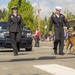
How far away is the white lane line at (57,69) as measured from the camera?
820 centimetres

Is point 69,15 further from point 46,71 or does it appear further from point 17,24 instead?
point 46,71

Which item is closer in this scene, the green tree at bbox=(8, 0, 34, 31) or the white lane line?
the white lane line

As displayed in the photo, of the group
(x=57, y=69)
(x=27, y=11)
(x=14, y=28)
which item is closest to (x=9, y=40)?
(x=14, y=28)

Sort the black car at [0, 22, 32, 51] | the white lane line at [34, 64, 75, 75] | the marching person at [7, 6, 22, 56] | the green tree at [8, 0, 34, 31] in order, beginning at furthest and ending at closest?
the green tree at [8, 0, 34, 31] → the black car at [0, 22, 32, 51] → the marching person at [7, 6, 22, 56] → the white lane line at [34, 64, 75, 75]

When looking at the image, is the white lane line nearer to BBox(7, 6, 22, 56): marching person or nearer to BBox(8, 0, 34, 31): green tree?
BBox(7, 6, 22, 56): marching person

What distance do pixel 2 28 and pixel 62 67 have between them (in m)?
8.74

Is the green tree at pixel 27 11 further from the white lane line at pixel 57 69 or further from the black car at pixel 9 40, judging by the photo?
the white lane line at pixel 57 69

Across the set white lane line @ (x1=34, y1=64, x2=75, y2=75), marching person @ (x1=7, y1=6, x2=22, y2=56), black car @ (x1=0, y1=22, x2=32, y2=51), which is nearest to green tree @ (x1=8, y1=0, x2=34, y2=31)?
black car @ (x1=0, y1=22, x2=32, y2=51)

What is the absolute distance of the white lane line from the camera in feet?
26.9

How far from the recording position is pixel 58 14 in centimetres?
1322

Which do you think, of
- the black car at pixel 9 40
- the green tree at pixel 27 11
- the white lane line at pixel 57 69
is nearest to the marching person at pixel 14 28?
the black car at pixel 9 40

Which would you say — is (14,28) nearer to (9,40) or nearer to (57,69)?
(9,40)

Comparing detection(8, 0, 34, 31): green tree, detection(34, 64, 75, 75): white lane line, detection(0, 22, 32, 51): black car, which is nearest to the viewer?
detection(34, 64, 75, 75): white lane line

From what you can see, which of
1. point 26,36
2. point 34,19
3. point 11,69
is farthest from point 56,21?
point 34,19
